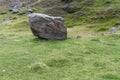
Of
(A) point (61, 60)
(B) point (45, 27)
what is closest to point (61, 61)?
(A) point (61, 60)

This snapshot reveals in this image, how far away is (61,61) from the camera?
74.5ft

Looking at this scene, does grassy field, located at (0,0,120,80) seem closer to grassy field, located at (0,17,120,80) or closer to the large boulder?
grassy field, located at (0,17,120,80)

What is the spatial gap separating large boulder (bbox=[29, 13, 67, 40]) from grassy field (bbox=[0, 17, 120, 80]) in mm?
1984

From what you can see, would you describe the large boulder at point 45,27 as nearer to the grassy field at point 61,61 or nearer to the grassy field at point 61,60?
the grassy field at point 61,60

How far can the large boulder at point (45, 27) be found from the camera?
33594mm

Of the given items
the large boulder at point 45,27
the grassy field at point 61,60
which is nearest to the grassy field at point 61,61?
the grassy field at point 61,60

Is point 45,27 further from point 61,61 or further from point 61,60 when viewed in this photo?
point 61,61

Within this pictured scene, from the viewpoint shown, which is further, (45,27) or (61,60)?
(45,27)

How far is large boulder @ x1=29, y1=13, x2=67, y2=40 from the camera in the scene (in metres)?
33.6

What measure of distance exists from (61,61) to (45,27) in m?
11.9

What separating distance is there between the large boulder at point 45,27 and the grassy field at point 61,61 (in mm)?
1984

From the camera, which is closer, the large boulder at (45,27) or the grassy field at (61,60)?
the grassy field at (61,60)

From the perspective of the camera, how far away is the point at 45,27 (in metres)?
34.0

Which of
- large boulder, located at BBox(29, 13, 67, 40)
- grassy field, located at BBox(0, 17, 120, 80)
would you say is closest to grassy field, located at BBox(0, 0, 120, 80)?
grassy field, located at BBox(0, 17, 120, 80)
